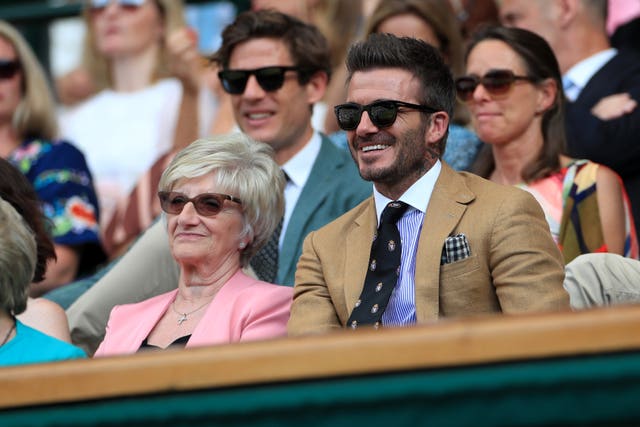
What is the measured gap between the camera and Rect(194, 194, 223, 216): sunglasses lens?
3703 millimetres

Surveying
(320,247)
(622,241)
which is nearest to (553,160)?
(622,241)

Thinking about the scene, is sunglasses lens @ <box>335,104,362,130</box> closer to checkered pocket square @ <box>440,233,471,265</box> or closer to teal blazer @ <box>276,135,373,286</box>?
checkered pocket square @ <box>440,233,471,265</box>

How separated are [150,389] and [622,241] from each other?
227cm

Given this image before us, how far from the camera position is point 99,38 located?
21.8 ft

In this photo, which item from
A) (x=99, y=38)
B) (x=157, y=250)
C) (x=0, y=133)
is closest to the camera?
(x=157, y=250)

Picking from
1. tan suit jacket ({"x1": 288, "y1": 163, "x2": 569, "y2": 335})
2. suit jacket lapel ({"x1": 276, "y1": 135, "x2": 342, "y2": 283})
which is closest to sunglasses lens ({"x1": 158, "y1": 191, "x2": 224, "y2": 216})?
tan suit jacket ({"x1": 288, "y1": 163, "x2": 569, "y2": 335})

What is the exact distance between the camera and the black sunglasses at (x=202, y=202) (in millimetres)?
3705

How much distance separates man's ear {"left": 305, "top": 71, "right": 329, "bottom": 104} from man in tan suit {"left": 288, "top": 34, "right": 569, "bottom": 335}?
1.28 metres

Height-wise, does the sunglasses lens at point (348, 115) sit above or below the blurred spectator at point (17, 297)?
above

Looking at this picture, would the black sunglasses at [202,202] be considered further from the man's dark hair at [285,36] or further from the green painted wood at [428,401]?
the green painted wood at [428,401]

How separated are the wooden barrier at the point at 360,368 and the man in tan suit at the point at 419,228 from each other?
959mm

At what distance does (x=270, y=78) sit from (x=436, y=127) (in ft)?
4.62

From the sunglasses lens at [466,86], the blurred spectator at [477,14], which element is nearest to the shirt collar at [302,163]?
the sunglasses lens at [466,86]

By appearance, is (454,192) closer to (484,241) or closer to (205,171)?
(484,241)
